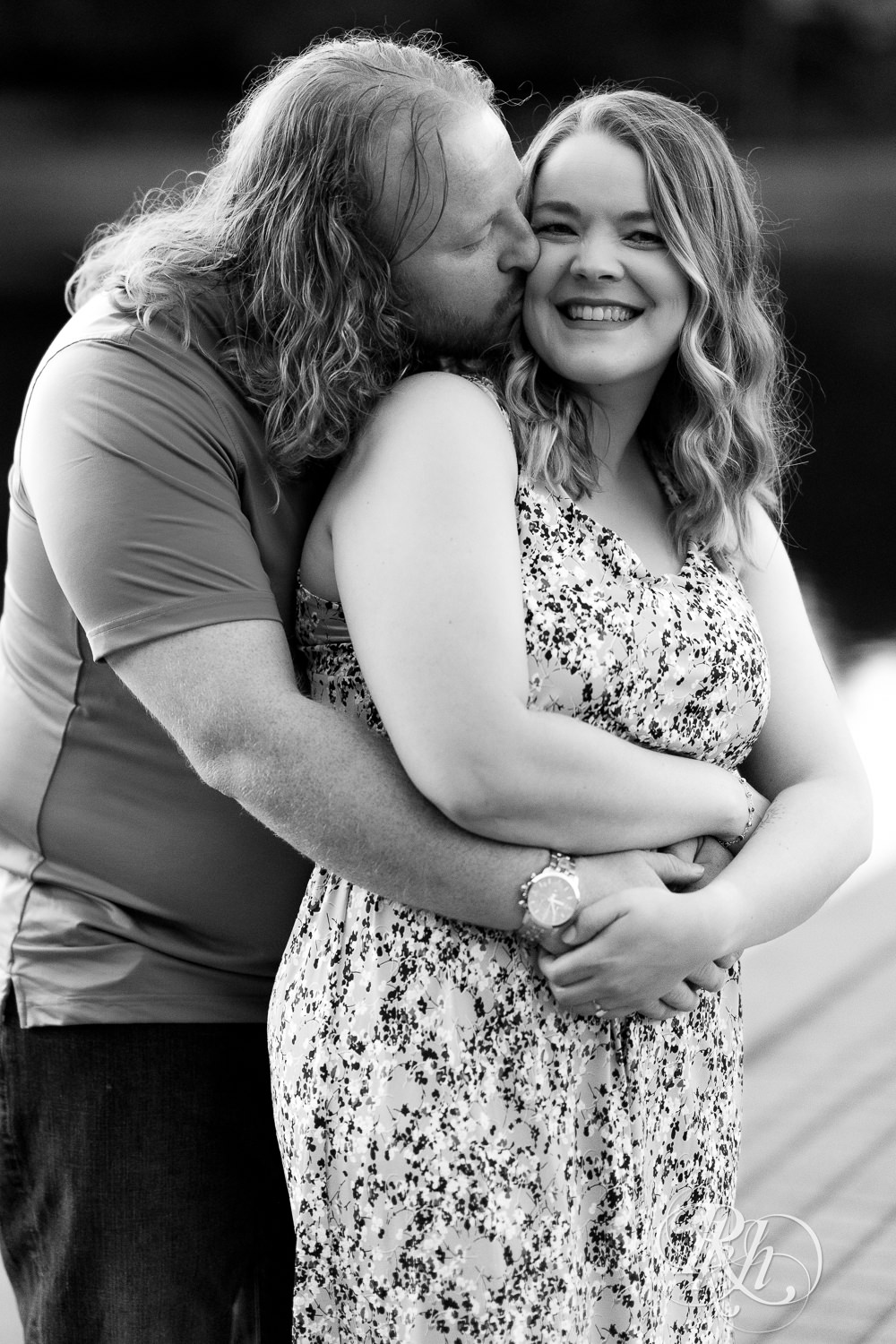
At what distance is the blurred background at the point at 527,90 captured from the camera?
25.8 meters

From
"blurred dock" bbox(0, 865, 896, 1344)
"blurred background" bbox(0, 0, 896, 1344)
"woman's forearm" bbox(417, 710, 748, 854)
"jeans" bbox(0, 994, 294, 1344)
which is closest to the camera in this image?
"woman's forearm" bbox(417, 710, 748, 854)

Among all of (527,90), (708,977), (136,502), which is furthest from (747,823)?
(527,90)

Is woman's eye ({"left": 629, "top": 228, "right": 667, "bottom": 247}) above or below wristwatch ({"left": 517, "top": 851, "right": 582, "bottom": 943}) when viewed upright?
above

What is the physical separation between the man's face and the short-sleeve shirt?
0.68 feet

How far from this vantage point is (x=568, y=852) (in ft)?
5.00

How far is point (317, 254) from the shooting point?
5.17ft

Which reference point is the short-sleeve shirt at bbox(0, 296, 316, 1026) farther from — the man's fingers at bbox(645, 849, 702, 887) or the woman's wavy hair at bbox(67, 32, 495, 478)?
the man's fingers at bbox(645, 849, 702, 887)

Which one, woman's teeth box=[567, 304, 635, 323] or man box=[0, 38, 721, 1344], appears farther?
woman's teeth box=[567, 304, 635, 323]

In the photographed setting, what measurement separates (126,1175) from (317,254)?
0.95 m

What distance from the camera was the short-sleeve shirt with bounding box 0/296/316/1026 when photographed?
4.93ft

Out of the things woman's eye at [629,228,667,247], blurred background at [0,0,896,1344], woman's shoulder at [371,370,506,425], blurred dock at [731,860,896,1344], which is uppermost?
woman's eye at [629,228,667,247]

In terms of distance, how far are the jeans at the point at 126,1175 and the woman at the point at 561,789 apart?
0.15 metres

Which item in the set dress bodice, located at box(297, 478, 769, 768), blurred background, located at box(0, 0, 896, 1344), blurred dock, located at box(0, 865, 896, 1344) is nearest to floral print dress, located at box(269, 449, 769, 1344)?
dress bodice, located at box(297, 478, 769, 768)

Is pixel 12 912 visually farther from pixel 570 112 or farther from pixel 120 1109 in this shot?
pixel 570 112
